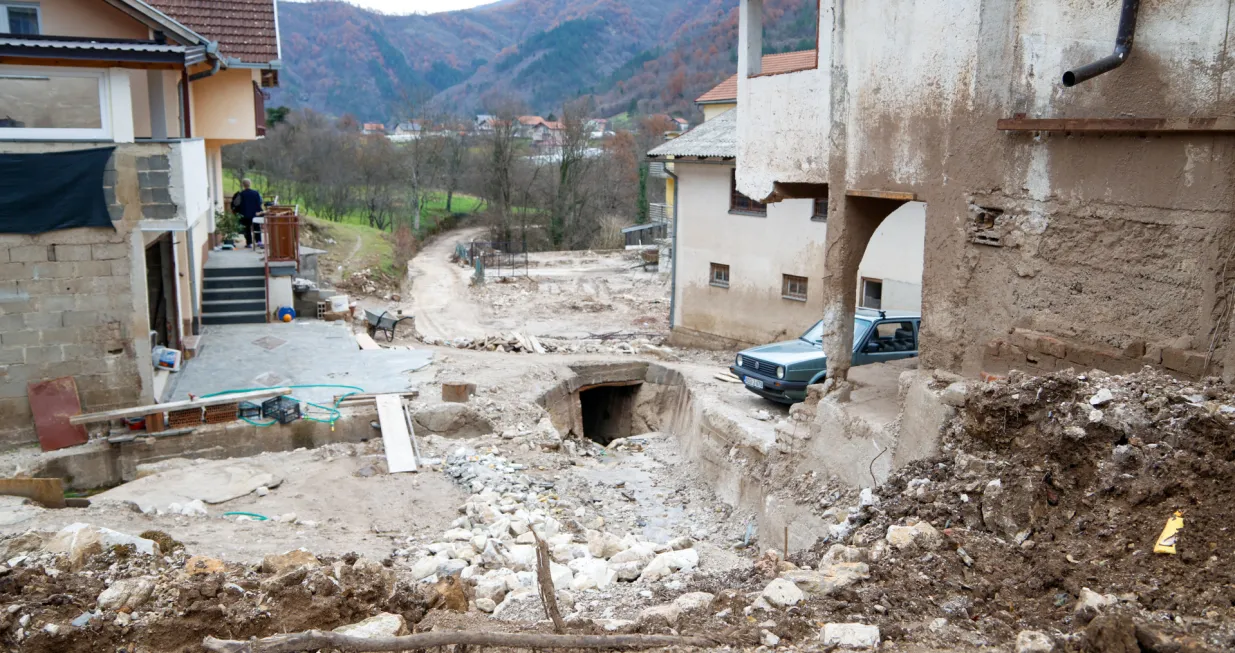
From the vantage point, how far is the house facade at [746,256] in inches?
737

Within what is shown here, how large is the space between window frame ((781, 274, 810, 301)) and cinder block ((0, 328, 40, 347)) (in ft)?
46.9

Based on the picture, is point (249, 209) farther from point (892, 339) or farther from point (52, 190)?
point (892, 339)

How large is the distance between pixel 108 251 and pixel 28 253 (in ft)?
3.04

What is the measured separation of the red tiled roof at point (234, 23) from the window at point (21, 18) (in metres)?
4.77

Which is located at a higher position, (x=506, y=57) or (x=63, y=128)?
(x=506, y=57)

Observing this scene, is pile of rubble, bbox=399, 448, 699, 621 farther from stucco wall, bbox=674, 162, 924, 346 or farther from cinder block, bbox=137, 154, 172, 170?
stucco wall, bbox=674, 162, 924, 346

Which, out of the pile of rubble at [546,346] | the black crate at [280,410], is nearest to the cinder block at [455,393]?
the black crate at [280,410]

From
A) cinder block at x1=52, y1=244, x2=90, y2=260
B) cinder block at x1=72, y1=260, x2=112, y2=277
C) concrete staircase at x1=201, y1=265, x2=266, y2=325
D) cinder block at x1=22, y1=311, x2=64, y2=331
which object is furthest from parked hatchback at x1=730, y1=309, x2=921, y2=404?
concrete staircase at x1=201, y1=265, x2=266, y2=325

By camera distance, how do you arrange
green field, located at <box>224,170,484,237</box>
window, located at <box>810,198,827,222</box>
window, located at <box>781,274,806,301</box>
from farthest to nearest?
1. green field, located at <box>224,170,484,237</box>
2. window, located at <box>781,274,806,301</box>
3. window, located at <box>810,198,827,222</box>

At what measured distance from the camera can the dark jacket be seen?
22.7 m

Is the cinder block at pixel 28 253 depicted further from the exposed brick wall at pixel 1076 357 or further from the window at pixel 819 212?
the window at pixel 819 212

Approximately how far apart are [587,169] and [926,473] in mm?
49711

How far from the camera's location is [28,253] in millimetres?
12062

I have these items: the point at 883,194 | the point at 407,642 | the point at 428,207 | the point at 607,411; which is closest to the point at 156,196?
the point at 883,194
